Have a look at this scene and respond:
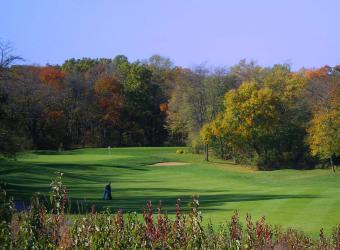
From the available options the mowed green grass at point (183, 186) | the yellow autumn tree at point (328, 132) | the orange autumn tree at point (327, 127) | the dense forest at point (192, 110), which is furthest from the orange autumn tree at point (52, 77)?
the yellow autumn tree at point (328, 132)

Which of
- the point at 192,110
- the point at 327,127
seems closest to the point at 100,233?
the point at 327,127

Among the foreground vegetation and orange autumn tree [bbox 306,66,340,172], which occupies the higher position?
orange autumn tree [bbox 306,66,340,172]

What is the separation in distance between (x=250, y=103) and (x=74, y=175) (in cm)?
2504

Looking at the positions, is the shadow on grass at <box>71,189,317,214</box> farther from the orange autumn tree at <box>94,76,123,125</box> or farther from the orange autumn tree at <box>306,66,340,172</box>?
the orange autumn tree at <box>94,76,123,125</box>

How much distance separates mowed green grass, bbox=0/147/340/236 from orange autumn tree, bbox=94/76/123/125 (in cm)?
1019

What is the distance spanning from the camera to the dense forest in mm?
68500

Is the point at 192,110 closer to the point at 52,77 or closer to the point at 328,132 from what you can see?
the point at 328,132

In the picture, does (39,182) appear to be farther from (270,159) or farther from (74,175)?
(270,159)

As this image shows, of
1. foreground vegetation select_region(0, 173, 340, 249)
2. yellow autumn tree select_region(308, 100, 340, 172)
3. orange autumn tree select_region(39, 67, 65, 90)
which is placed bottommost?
foreground vegetation select_region(0, 173, 340, 249)

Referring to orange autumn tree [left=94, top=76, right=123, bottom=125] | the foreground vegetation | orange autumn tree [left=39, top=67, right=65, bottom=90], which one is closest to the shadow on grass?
the foreground vegetation

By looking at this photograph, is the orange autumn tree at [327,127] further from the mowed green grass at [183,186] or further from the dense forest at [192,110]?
the mowed green grass at [183,186]

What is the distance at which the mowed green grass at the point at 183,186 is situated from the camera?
26.6 metres

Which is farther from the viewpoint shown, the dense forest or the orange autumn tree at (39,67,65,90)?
the orange autumn tree at (39,67,65,90)

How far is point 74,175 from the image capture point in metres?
52.1
